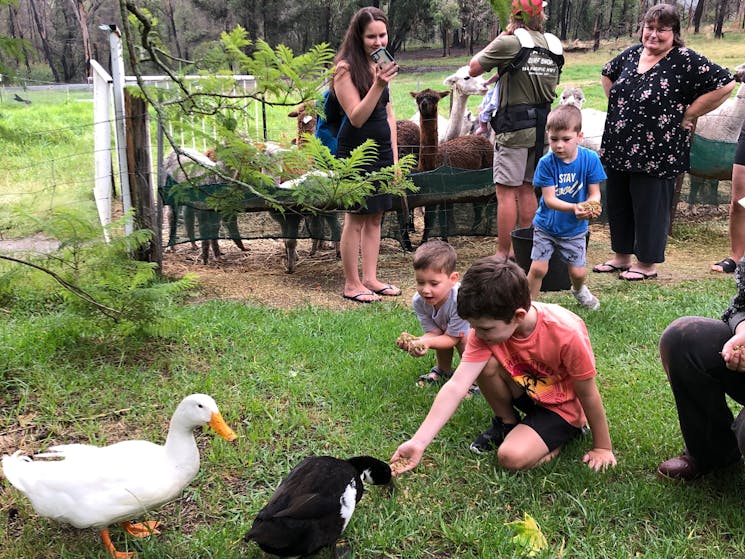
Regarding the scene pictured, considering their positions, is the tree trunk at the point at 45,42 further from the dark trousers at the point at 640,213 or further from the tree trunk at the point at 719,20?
the dark trousers at the point at 640,213

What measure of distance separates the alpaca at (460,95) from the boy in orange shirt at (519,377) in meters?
5.68

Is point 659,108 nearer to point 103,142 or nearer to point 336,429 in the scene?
point 336,429

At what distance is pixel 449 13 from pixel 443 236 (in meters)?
19.2

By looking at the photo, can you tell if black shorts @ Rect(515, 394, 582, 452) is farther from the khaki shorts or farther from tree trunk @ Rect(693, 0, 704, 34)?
tree trunk @ Rect(693, 0, 704, 34)

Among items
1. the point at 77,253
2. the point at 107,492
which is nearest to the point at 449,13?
the point at 77,253

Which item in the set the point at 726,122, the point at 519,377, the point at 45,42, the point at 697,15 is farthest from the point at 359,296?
the point at 45,42

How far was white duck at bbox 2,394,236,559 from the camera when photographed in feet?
7.38

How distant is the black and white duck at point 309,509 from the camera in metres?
2.14

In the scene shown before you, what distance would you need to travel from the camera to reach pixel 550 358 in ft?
9.25

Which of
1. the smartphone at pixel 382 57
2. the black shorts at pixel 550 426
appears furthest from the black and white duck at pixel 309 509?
the smartphone at pixel 382 57

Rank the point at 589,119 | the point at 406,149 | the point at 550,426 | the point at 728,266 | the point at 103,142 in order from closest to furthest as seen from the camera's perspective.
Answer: the point at 550,426
the point at 728,266
the point at 103,142
the point at 406,149
the point at 589,119

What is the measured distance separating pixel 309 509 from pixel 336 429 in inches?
41.6

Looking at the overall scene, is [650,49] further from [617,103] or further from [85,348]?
[85,348]

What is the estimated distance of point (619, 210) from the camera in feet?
19.7
